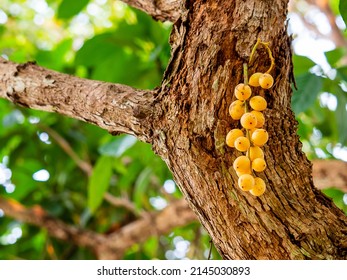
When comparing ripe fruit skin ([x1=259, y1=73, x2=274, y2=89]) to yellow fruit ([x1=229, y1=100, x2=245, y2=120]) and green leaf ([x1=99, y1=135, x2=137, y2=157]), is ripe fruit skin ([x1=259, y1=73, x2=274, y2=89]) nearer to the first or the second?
yellow fruit ([x1=229, y1=100, x2=245, y2=120])

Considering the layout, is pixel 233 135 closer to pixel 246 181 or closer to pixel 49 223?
pixel 246 181

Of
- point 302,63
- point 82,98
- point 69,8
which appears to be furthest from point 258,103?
point 69,8

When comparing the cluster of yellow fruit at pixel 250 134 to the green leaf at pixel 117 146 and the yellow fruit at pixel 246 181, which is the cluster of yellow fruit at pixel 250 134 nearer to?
the yellow fruit at pixel 246 181

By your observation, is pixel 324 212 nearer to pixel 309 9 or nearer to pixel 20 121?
pixel 20 121

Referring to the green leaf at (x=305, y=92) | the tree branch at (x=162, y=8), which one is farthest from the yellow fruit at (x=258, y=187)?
the green leaf at (x=305, y=92)

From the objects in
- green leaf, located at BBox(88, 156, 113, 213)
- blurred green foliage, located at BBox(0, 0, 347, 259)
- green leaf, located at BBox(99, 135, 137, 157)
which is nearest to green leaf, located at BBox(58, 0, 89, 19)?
blurred green foliage, located at BBox(0, 0, 347, 259)

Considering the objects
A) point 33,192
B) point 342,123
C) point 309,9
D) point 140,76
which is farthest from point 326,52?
point 309,9
